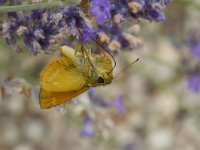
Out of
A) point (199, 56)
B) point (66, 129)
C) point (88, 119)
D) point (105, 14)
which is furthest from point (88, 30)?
point (66, 129)

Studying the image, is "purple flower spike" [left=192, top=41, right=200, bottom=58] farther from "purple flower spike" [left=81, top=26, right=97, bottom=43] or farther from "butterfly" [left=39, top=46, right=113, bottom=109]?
"purple flower spike" [left=81, top=26, right=97, bottom=43]

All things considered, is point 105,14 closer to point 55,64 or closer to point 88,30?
point 88,30

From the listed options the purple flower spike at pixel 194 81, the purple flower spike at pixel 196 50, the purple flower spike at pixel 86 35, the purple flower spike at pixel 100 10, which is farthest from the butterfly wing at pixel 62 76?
the purple flower spike at pixel 196 50

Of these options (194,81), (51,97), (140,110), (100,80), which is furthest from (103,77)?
(140,110)

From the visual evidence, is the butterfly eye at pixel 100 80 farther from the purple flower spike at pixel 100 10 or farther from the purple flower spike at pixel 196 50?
the purple flower spike at pixel 196 50

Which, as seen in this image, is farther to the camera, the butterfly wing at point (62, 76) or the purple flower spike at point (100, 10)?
the purple flower spike at point (100, 10)

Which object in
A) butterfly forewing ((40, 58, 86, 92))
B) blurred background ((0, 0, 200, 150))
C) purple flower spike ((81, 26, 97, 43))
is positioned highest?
purple flower spike ((81, 26, 97, 43))

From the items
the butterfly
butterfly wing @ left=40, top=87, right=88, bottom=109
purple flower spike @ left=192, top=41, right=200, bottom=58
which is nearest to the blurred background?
purple flower spike @ left=192, top=41, right=200, bottom=58
